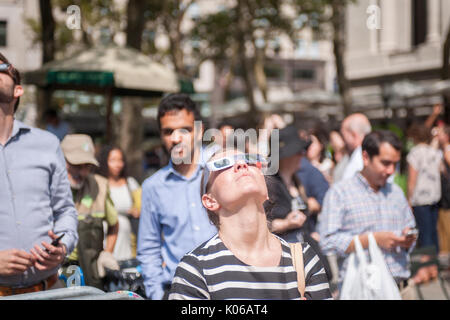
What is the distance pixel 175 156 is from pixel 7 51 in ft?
124

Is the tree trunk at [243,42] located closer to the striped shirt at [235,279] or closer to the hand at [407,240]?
the hand at [407,240]

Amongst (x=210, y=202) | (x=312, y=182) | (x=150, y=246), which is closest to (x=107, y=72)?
(x=312, y=182)

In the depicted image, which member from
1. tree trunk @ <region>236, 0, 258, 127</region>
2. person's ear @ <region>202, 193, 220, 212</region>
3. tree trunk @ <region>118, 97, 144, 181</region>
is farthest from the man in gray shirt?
tree trunk @ <region>236, 0, 258, 127</region>

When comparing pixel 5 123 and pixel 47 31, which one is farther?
pixel 47 31

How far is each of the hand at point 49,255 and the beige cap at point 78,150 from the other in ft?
5.83

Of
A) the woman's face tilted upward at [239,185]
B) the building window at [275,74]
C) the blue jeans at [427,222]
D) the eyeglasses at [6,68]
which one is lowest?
the blue jeans at [427,222]

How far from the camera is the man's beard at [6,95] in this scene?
9.57 ft

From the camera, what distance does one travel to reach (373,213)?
4.25m

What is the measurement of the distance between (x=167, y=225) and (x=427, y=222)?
631 centimetres

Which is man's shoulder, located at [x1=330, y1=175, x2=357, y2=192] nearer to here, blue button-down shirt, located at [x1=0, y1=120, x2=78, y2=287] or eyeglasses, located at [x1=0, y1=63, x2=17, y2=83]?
blue button-down shirt, located at [x1=0, y1=120, x2=78, y2=287]

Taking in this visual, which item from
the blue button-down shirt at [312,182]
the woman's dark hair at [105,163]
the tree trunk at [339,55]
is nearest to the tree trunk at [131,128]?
the woman's dark hair at [105,163]

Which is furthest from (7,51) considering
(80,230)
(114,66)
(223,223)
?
(223,223)

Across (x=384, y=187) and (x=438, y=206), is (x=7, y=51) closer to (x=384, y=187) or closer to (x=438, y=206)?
(x=438, y=206)

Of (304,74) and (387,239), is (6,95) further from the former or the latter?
(304,74)
